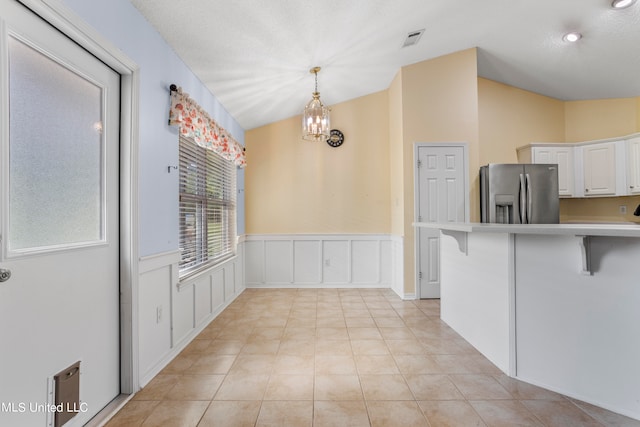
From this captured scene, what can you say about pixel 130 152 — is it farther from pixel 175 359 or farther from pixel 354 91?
pixel 354 91

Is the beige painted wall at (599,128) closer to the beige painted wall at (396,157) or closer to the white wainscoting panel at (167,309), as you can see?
the beige painted wall at (396,157)

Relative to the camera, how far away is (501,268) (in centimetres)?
212

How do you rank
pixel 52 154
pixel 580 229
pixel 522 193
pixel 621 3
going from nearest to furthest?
pixel 52 154, pixel 580 229, pixel 621 3, pixel 522 193

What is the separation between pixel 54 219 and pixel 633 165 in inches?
232

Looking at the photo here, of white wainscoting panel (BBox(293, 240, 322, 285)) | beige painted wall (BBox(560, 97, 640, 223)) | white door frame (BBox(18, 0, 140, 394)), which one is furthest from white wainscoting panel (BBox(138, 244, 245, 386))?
beige painted wall (BBox(560, 97, 640, 223))

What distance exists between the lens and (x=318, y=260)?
468 cm

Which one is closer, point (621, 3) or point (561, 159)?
point (621, 3)

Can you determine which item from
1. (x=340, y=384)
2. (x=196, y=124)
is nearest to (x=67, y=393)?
(x=340, y=384)

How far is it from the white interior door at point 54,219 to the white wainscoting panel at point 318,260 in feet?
9.41

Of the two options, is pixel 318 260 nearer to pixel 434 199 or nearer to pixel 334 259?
pixel 334 259

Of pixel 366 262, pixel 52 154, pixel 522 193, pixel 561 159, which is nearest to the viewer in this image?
pixel 52 154

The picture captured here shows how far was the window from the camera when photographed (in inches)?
108

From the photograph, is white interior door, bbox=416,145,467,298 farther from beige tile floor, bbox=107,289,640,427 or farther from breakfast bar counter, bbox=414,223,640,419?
breakfast bar counter, bbox=414,223,640,419

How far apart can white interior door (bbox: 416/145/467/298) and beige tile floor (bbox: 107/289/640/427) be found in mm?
932
